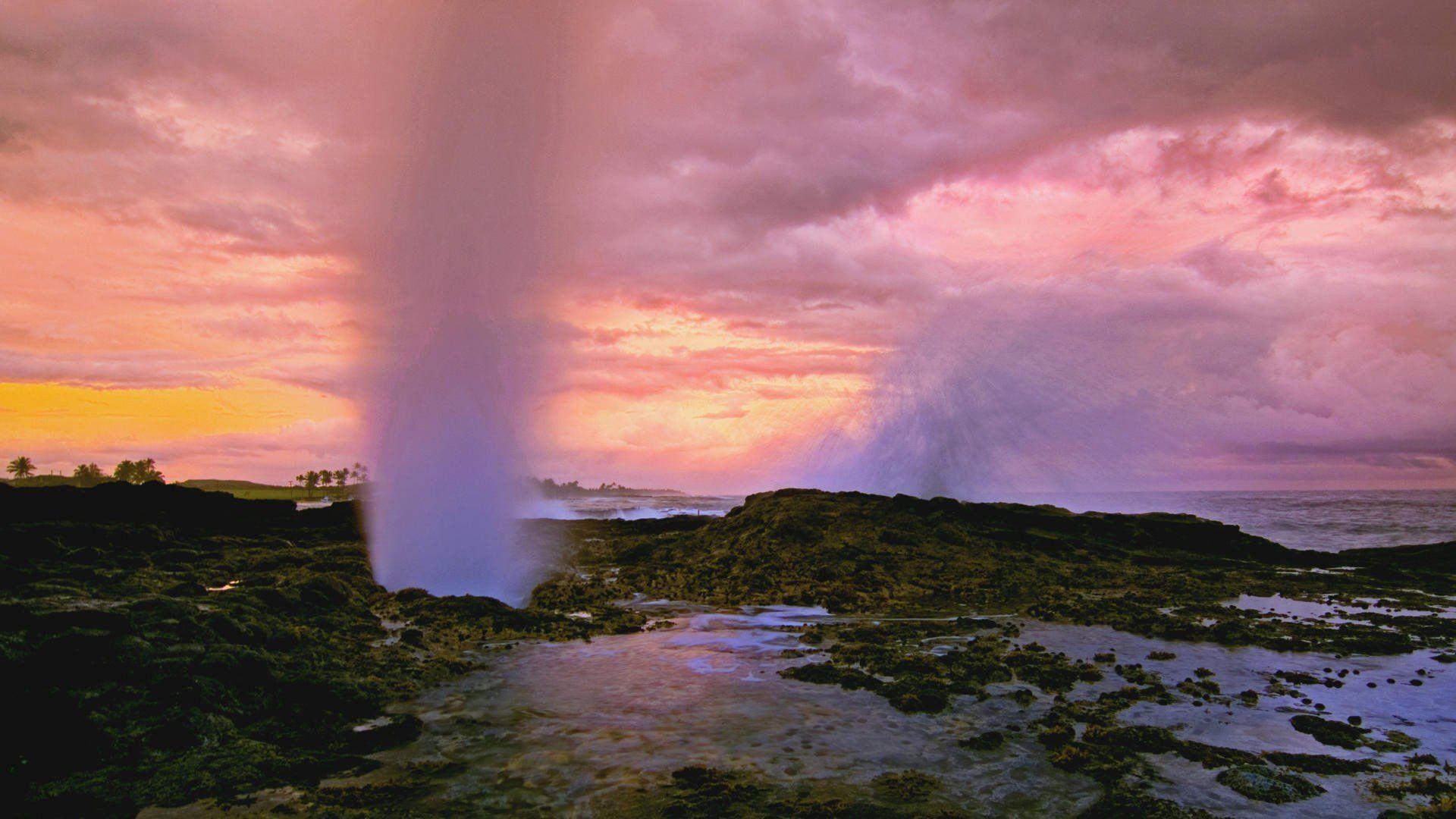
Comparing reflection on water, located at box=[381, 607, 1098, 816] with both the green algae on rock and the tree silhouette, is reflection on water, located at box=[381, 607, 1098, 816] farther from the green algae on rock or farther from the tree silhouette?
the tree silhouette

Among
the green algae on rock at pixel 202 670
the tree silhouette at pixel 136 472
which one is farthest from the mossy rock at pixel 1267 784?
the tree silhouette at pixel 136 472

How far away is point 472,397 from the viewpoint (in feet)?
78.3

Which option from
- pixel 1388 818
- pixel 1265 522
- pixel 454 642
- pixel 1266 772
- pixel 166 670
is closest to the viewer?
pixel 1388 818

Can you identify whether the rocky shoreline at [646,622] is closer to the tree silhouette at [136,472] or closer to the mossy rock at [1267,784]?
the mossy rock at [1267,784]

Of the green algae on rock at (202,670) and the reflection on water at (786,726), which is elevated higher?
the green algae on rock at (202,670)

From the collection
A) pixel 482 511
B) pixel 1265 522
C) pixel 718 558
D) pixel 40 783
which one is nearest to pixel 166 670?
pixel 40 783

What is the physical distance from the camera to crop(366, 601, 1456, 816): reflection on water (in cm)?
773

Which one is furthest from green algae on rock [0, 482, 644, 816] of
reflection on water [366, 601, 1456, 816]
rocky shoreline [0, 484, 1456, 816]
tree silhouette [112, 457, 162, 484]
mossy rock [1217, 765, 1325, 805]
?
tree silhouette [112, 457, 162, 484]

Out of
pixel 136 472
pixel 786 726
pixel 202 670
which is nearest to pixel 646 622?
pixel 786 726

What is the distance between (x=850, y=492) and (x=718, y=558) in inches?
383

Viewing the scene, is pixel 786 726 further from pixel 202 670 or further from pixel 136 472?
pixel 136 472

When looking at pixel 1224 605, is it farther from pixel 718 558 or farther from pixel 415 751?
pixel 415 751

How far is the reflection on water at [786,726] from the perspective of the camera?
7.73 m

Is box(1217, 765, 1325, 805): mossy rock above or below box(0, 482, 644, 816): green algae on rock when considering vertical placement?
below
